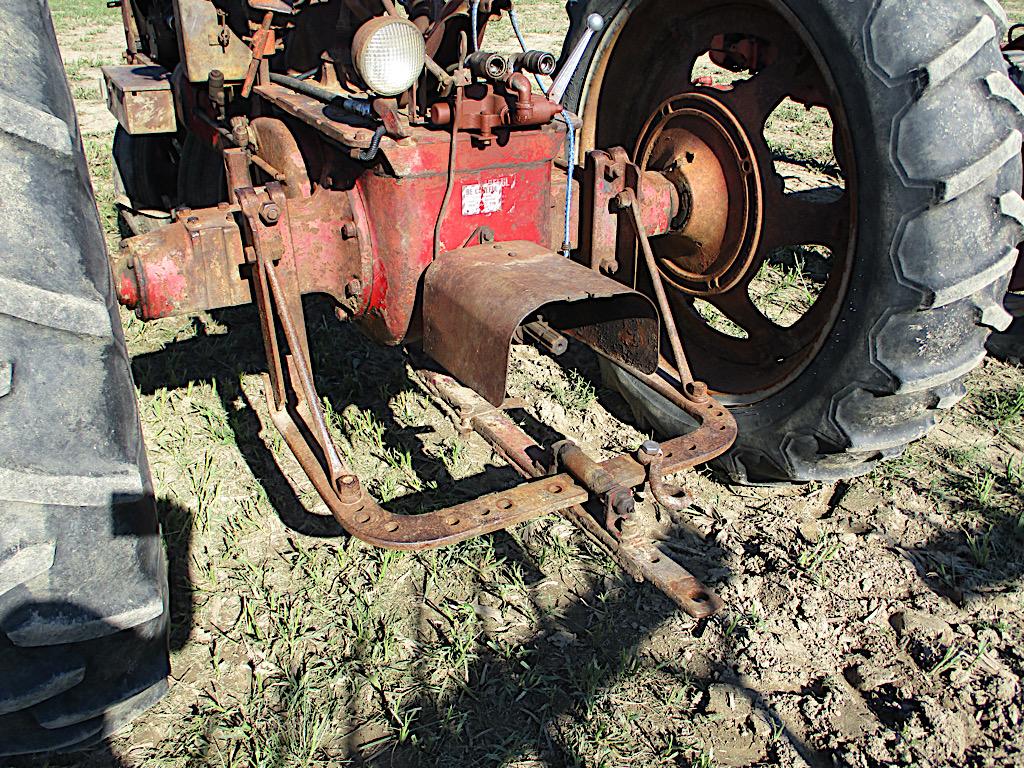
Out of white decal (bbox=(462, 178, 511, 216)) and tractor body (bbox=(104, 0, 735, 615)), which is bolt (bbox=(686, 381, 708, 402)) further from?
white decal (bbox=(462, 178, 511, 216))

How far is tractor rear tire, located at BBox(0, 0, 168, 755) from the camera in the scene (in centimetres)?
150

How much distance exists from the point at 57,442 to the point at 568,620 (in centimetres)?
145

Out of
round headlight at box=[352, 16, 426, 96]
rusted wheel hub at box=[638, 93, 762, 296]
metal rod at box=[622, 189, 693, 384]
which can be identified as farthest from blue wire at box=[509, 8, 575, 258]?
rusted wheel hub at box=[638, 93, 762, 296]

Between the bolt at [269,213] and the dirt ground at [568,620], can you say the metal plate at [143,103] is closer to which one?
the dirt ground at [568,620]

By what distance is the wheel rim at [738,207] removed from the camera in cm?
275

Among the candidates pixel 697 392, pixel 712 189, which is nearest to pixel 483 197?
pixel 697 392

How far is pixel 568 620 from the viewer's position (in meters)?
2.46

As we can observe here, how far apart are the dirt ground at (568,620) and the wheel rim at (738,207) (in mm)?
504

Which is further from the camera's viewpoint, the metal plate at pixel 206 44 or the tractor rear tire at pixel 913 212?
the metal plate at pixel 206 44

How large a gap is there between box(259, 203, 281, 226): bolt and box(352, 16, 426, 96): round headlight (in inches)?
14.5

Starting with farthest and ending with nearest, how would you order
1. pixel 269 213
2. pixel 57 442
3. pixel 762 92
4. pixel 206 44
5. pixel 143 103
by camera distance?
pixel 143 103
pixel 206 44
pixel 762 92
pixel 269 213
pixel 57 442

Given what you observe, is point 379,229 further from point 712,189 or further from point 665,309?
point 712,189

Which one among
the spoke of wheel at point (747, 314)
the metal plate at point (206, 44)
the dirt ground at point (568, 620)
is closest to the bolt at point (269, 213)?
the dirt ground at point (568, 620)

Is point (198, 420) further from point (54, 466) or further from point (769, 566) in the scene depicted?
point (769, 566)
